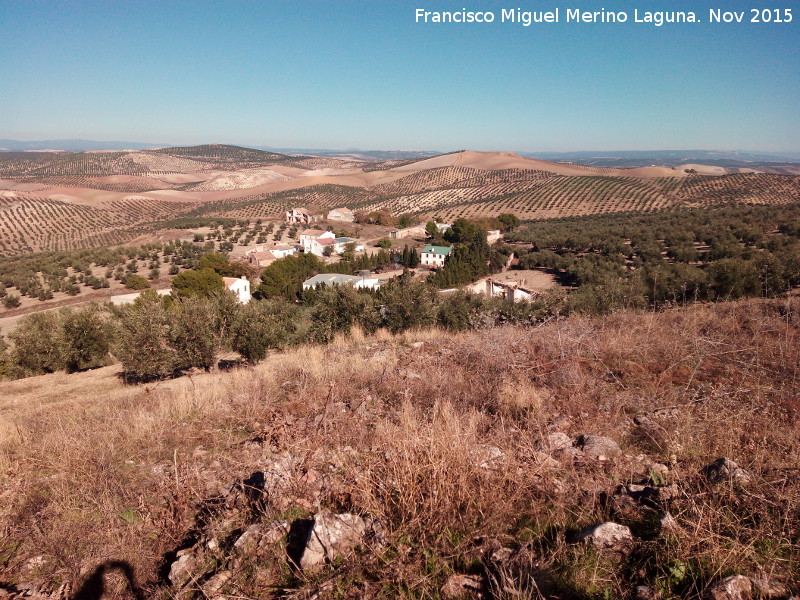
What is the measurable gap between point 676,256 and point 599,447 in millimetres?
37229

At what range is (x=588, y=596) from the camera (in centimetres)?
211

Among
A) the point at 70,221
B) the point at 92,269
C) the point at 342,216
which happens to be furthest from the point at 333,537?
the point at 70,221

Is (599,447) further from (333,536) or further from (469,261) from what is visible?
(469,261)

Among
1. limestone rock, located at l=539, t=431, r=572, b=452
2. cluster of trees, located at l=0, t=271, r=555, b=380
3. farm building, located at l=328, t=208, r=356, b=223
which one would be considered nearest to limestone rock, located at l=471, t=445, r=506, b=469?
limestone rock, located at l=539, t=431, r=572, b=452

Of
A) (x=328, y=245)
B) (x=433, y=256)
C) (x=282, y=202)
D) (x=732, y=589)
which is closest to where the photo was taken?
(x=732, y=589)

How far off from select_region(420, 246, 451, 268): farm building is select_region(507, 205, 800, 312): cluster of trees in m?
8.22

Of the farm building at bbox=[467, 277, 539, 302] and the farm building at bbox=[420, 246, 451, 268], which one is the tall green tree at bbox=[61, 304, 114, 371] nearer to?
the farm building at bbox=[467, 277, 539, 302]

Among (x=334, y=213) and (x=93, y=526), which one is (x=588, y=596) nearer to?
(x=93, y=526)

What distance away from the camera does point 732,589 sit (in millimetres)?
1951

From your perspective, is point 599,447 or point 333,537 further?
point 599,447

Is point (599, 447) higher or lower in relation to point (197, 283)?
higher

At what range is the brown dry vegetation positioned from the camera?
2.33 meters

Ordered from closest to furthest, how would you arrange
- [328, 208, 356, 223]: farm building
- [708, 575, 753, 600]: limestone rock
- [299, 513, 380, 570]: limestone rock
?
[708, 575, 753, 600]: limestone rock
[299, 513, 380, 570]: limestone rock
[328, 208, 356, 223]: farm building

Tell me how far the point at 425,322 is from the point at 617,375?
28.2 feet
